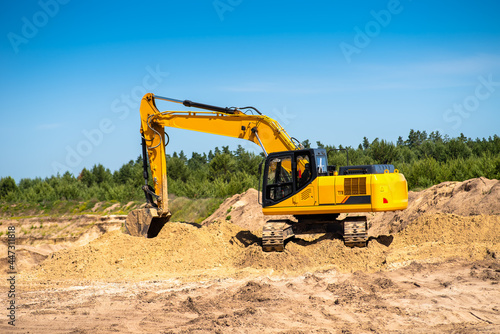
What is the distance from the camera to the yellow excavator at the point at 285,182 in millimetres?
11141

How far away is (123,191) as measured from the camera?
33594 millimetres

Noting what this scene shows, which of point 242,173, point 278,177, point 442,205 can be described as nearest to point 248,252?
point 278,177

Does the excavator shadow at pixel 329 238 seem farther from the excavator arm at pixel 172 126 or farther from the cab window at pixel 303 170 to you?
the excavator arm at pixel 172 126

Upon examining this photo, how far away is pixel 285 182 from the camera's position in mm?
11758

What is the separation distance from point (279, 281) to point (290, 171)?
3131 millimetres

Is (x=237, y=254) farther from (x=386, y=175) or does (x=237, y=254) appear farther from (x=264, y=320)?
(x=264, y=320)

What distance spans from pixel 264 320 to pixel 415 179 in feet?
60.9

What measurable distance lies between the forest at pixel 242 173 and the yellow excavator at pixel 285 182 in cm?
1048

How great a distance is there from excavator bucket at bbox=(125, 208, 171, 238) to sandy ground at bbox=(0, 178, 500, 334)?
0.45 metres

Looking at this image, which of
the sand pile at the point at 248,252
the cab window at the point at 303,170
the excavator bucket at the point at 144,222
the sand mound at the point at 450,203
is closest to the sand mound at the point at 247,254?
the sand pile at the point at 248,252

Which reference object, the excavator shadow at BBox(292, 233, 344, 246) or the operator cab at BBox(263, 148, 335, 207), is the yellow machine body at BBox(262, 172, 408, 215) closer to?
the operator cab at BBox(263, 148, 335, 207)

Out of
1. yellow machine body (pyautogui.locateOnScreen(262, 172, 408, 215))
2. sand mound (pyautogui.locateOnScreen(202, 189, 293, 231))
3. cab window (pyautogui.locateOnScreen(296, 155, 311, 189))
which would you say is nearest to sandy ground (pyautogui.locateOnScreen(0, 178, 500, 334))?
yellow machine body (pyautogui.locateOnScreen(262, 172, 408, 215))

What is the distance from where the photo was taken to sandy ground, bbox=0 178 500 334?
6.84 m

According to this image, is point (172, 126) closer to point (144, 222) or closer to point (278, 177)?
point (144, 222)
